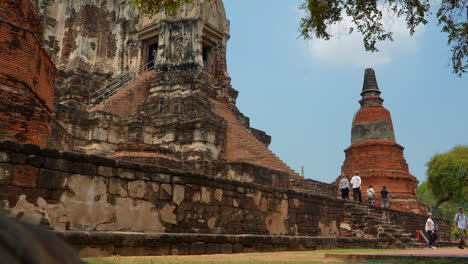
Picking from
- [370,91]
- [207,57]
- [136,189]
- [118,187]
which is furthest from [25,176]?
[370,91]

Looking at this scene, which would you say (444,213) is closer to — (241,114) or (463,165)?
(463,165)

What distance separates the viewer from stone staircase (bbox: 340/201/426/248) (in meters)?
11.2

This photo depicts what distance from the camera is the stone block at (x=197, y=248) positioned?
19.3 ft

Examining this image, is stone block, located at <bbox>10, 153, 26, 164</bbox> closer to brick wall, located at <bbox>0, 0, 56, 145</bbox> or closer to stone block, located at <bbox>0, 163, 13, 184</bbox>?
stone block, located at <bbox>0, 163, 13, 184</bbox>

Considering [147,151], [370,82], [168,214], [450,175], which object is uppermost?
[370,82]

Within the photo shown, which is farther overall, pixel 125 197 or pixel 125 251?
pixel 125 197

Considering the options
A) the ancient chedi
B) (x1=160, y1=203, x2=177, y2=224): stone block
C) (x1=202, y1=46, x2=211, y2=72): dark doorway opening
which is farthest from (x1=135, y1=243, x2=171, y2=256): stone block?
the ancient chedi

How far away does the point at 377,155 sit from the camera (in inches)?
853

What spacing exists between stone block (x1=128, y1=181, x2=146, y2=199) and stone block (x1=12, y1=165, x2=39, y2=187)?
1.31m

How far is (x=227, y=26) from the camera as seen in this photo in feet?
62.8

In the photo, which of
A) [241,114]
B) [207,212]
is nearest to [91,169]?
[207,212]

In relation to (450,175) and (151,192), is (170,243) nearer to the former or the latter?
(151,192)

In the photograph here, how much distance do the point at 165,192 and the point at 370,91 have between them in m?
19.6

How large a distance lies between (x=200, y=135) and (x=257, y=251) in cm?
784
